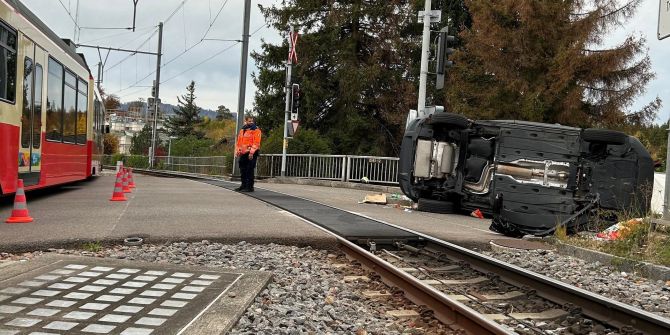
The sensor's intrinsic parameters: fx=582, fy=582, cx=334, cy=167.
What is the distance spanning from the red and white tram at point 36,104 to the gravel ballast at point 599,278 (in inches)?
285

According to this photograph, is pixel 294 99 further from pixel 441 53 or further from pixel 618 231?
pixel 618 231

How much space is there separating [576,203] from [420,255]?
3.51m

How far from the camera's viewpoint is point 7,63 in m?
8.70

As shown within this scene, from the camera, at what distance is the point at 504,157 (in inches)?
380

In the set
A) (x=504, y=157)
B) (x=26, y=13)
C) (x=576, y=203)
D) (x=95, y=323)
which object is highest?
(x=26, y=13)

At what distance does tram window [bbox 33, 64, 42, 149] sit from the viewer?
1005 centimetres

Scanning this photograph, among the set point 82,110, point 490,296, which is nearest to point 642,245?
point 490,296

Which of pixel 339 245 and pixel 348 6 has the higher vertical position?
pixel 348 6

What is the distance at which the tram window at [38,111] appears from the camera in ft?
33.0

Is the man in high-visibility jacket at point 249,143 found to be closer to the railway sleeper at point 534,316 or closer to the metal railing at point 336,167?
the metal railing at point 336,167

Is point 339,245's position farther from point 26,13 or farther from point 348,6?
point 348,6

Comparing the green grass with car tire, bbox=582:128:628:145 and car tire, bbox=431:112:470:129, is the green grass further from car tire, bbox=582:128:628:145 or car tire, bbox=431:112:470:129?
car tire, bbox=431:112:470:129

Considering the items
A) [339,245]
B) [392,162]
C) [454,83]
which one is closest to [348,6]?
[454,83]

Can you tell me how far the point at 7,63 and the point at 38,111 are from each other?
65.5 inches
